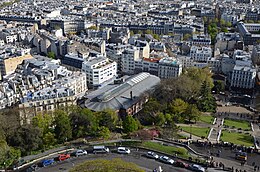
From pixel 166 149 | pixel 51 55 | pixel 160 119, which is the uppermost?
pixel 51 55

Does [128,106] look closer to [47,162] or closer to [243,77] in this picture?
[47,162]

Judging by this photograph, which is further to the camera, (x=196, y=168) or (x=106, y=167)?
(x=196, y=168)

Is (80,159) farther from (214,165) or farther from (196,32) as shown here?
(196,32)

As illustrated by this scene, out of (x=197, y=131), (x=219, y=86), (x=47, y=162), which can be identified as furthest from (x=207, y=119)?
(x=47, y=162)

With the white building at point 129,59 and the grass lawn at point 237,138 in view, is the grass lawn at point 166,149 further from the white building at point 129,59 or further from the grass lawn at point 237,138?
the white building at point 129,59

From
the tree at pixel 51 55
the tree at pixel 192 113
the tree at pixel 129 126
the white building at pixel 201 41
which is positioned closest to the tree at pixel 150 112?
the tree at pixel 192 113

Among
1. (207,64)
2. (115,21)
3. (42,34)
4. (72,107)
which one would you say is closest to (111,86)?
(72,107)
